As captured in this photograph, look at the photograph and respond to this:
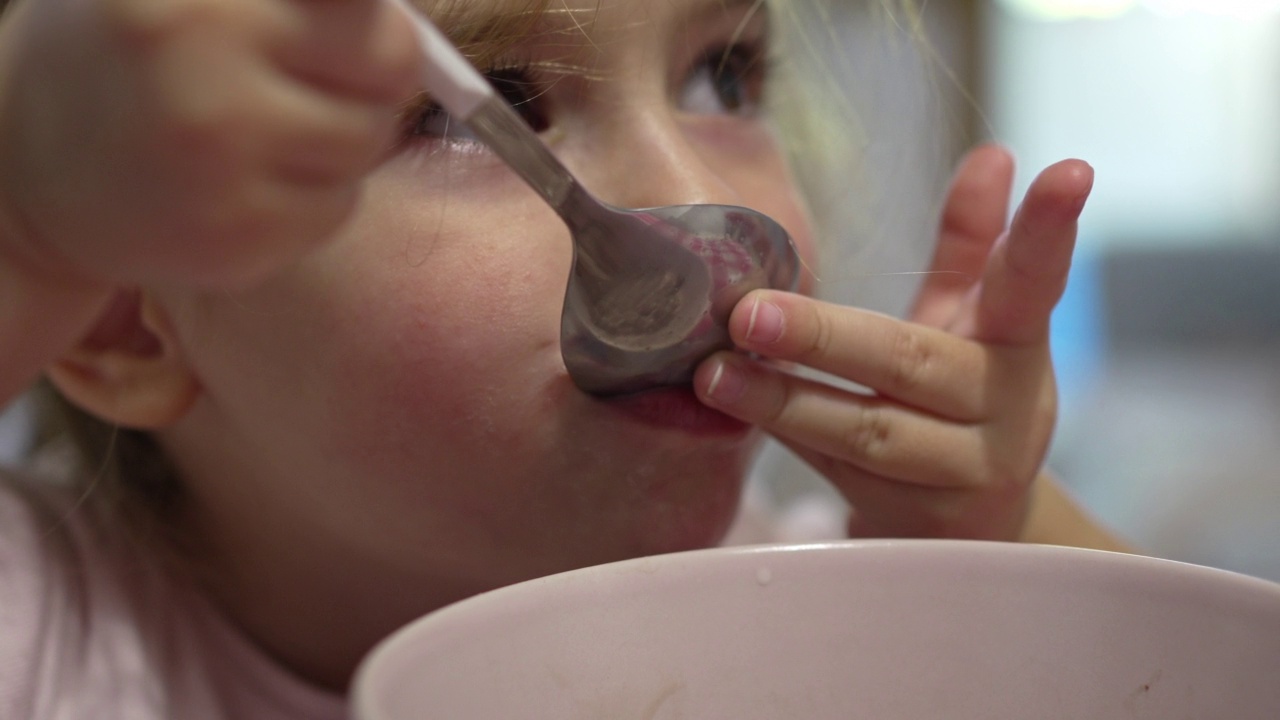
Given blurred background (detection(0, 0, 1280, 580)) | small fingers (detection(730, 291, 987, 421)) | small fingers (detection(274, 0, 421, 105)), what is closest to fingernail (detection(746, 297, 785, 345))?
small fingers (detection(730, 291, 987, 421))

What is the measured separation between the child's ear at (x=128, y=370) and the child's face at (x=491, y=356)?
28 millimetres

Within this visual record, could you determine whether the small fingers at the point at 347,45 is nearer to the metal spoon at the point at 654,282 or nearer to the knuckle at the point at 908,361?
the metal spoon at the point at 654,282

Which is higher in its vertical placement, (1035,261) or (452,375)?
(452,375)

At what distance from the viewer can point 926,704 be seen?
1.38 ft

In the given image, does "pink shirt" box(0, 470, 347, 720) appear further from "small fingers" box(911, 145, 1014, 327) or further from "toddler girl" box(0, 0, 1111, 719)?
"small fingers" box(911, 145, 1014, 327)

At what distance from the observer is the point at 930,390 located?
0.60 m

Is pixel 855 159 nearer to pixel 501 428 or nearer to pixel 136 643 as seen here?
pixel 501 428

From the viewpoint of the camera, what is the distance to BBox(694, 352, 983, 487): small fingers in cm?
54

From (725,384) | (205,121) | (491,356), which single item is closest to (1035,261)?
(725,384)

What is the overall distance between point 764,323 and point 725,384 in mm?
39

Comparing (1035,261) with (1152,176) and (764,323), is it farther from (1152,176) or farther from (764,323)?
(1152,176)

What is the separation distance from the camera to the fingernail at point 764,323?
512 mm

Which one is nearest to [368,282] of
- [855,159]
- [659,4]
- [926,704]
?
[659,4]

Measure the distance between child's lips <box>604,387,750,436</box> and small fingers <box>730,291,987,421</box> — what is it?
0.05 m
